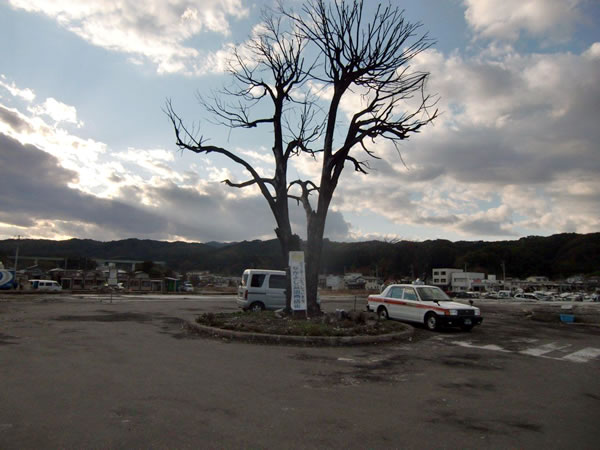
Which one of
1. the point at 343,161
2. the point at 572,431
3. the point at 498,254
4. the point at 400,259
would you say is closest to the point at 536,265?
the point at 498,254

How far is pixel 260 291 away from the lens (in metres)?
18.1

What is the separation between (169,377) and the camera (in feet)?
22.0

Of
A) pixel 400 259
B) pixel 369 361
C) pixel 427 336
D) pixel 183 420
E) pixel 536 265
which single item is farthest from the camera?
pixel 536 265

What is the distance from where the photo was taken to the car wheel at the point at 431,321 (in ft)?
45.6

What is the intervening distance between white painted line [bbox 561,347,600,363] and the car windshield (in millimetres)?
4473

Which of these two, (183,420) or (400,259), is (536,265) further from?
(183,420)

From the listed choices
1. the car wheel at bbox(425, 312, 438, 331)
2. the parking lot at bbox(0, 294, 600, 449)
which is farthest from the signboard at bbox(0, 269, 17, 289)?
the car wheel at bbox(425, 312, 438, 331)

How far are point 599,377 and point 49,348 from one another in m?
10.5

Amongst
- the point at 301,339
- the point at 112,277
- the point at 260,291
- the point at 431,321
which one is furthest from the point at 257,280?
the point at 112,277

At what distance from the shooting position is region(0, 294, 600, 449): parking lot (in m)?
4.33

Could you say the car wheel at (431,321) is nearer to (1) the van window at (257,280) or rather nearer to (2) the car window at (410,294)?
(2) the car window at (410,294)

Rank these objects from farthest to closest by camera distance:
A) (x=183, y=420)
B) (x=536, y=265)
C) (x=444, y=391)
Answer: (x=536, y=265) < (x=444, y=391) < (x=183, y=420)

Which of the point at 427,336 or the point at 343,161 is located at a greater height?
the point at 343,161

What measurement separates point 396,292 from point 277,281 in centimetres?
516
